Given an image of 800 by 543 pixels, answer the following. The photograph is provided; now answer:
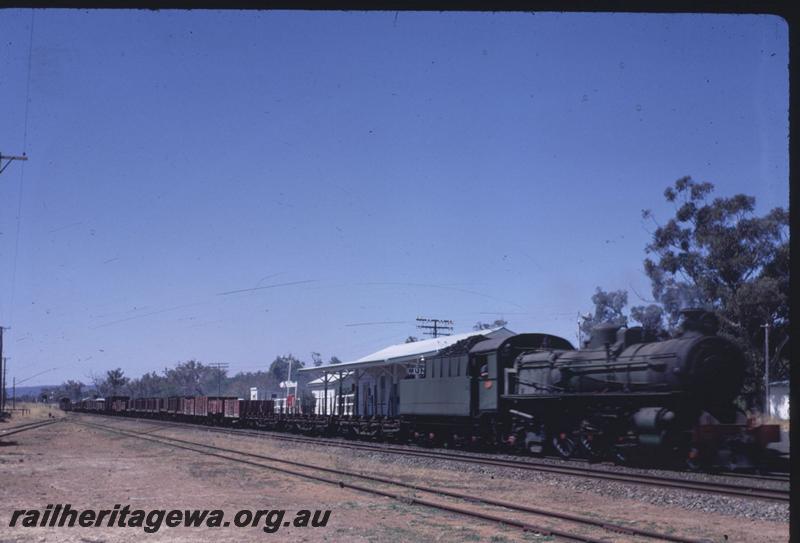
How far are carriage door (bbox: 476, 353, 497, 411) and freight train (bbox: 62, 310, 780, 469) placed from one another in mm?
33

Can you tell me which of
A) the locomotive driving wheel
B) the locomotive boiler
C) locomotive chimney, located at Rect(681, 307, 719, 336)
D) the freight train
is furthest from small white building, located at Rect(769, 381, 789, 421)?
locomotive chimney, located at Rect(681, 307, 719, 336)

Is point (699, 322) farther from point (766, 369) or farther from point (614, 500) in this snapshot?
point (766, 369)

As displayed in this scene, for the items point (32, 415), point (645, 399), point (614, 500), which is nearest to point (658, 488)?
point (614, 500)

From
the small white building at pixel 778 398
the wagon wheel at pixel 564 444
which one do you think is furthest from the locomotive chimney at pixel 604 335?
the small white building at pixel 778 398

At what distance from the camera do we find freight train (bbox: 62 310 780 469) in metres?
16.9

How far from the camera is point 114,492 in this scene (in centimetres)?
1445

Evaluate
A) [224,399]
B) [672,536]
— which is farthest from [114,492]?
[224,399]

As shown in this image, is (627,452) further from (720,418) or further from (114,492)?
(114,492)

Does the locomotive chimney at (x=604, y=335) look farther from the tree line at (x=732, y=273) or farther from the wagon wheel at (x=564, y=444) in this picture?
the tree line at (x=732, y=273)

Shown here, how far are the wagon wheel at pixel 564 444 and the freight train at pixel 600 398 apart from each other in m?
0.04

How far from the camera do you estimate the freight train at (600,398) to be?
16906 mm

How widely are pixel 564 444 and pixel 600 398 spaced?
2.64m

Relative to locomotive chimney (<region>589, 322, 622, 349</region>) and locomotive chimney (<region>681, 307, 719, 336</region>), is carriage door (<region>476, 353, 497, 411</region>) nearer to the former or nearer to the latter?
locomotive chimney (<region>589, 322, 622, 349</region>)

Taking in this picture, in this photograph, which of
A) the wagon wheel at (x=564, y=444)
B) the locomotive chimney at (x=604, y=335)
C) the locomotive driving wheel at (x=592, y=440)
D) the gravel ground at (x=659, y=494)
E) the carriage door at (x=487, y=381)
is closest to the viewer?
the gravel ground at (x=659, y=494)
